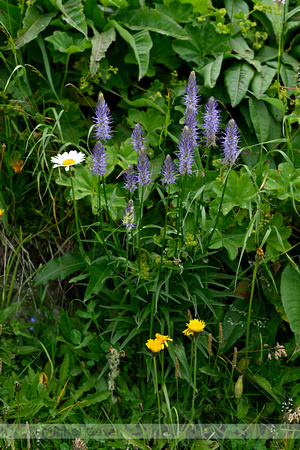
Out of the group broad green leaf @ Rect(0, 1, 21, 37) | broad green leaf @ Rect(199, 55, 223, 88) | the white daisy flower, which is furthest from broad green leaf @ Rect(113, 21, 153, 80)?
the white daisy flower

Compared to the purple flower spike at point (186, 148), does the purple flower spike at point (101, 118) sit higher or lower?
higher

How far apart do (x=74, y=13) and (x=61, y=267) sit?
1.38m

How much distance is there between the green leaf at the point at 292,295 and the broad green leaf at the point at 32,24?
5.95 feet

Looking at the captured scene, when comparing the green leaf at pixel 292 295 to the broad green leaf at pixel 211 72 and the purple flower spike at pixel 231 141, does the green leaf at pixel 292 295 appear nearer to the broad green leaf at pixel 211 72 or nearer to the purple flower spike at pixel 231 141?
the purple flower spike at pixel 231 141

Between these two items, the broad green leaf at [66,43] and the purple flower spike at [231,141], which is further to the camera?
the broad green leaf at [66,43]

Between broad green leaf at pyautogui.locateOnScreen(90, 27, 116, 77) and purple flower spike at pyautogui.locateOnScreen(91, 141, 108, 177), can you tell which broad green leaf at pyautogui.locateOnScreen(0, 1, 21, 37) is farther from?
purple flower spike at pyautogui.locateOnScreen(91, 141, 108, 177)

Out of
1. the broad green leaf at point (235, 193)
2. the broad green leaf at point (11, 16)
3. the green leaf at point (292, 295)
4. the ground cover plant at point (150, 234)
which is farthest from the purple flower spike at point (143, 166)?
the broad green leaf at point (11, 16)

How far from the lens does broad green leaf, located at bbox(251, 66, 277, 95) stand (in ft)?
8.18

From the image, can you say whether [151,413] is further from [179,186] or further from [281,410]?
[179,186]

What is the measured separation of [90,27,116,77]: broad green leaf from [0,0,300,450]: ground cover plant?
0.01 metres

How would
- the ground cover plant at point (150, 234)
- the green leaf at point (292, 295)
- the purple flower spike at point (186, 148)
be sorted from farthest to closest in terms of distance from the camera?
the green leaf at point (292, 295) < the ground cover plant at point (150, 234) < the purple flower spike at point (186, 148)

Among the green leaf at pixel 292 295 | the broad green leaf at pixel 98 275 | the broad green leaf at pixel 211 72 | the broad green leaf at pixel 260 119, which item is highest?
the broad green leaf at pixel 211 72

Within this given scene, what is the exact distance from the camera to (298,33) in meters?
2.77

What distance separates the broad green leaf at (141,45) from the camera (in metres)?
2.51
